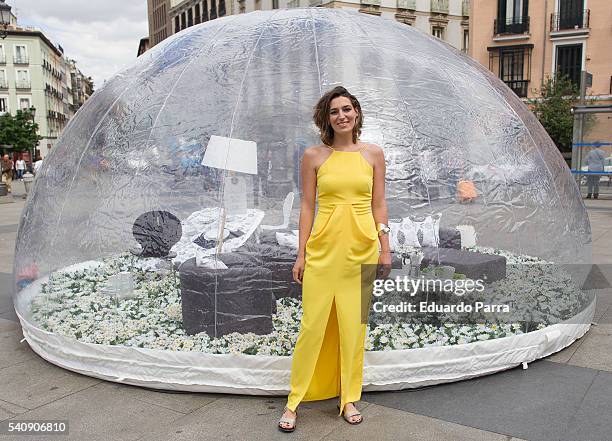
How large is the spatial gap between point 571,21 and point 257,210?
28761mm

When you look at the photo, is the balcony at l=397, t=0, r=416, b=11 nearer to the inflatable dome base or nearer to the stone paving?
the stone paving

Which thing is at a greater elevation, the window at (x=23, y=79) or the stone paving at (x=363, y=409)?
the window at (x=23, y=79)

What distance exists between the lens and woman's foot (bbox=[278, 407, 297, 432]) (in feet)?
9.89

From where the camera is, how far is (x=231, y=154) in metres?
3.94

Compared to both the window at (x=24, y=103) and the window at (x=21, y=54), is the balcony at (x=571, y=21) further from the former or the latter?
Answer: the window at (x=21, y=54)

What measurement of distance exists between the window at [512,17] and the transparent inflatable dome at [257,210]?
27.4 metres

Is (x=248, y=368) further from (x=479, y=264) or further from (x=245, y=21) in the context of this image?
(x=245, y=21)

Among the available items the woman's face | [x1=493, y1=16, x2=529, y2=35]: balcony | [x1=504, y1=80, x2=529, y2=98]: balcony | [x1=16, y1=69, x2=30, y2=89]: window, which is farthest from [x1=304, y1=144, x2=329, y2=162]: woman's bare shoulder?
[x1=16, y1=69, x2=30, y2=89]: window

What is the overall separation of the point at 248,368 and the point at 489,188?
2197 mm

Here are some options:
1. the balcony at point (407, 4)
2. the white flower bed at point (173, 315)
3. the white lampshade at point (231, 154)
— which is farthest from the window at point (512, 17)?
the white lampshade at point (231, 154)

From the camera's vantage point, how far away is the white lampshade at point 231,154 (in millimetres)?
3930

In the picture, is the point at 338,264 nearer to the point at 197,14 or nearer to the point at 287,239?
the point at 287,239

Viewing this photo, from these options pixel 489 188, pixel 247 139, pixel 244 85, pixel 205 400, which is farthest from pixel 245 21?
pixel 205 400

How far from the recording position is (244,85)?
4.17m
